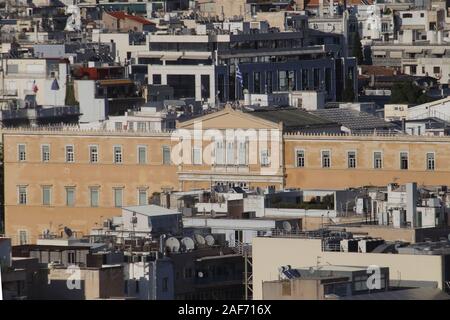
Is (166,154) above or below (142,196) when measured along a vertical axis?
above

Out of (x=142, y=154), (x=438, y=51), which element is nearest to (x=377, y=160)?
(x=142, y=154)

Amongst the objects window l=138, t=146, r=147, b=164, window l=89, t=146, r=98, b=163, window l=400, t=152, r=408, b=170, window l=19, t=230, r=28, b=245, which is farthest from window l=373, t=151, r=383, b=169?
window l=19, t=230, r=28, b=245

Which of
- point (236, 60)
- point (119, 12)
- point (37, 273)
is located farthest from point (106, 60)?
point (37, 273)

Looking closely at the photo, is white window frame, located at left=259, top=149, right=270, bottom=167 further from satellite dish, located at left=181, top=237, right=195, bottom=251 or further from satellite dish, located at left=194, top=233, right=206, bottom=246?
satellite dish, located at left=181, top=237, right=195, bottom=251

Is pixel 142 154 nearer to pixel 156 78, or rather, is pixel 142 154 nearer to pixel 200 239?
pixel 200 239

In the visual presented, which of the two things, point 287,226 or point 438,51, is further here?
point 438,51

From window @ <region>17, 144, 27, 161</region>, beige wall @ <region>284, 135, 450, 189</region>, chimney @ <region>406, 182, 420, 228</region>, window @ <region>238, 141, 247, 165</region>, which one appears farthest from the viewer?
window @ <region>17, 144, 27, 161</region>
